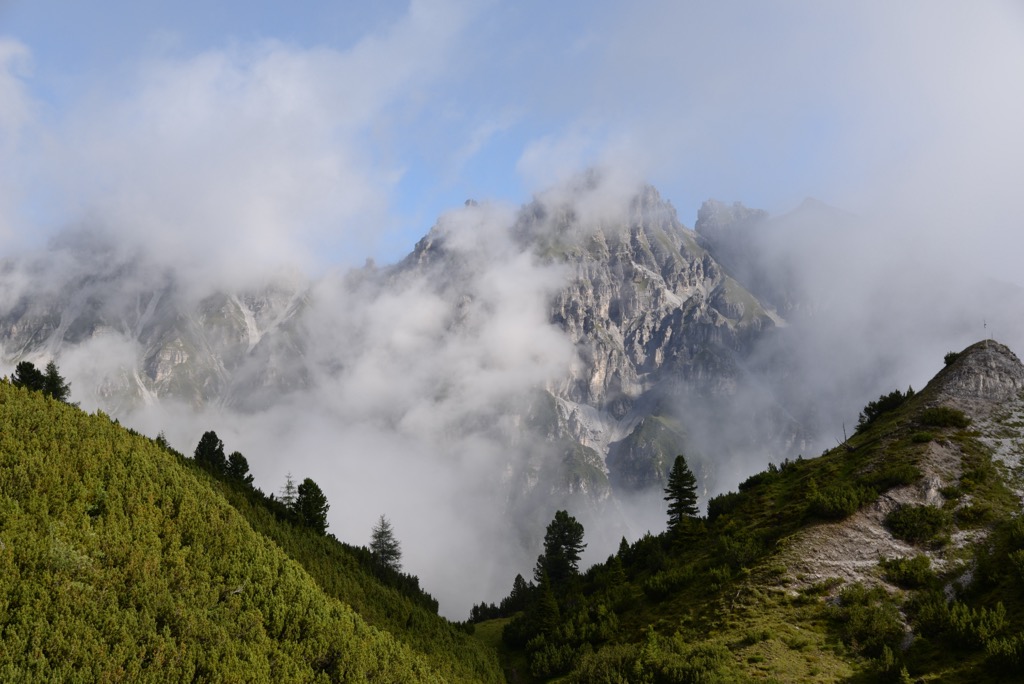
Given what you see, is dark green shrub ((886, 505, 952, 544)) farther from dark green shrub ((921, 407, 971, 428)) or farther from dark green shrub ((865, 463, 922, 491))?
dark green shrub ((921, 407, 971, 428))

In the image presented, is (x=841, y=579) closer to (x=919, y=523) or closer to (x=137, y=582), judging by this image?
(x=919, y=523)

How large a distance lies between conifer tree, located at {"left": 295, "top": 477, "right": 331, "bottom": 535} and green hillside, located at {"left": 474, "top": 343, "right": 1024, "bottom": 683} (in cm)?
2959

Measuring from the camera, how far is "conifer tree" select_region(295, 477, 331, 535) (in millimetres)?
80562

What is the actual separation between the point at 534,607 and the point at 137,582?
42612 millimetres

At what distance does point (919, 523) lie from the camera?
44.7 meters

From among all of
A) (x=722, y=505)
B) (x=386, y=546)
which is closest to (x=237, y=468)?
(x=386, y=546)

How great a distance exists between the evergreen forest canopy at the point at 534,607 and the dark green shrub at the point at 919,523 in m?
0.13

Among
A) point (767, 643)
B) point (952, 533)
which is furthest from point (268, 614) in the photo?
point (952, 533)

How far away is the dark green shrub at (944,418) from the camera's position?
5819 centimetres

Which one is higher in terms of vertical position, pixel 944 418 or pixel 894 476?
pixel 944 418

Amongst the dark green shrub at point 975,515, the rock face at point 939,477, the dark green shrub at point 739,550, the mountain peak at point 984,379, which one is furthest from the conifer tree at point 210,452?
the mountain peak at point 984,379

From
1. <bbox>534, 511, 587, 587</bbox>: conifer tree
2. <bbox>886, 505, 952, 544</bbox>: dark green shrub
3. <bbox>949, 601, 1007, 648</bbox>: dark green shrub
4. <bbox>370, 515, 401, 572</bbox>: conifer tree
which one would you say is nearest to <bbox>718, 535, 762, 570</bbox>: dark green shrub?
<bbox>886, 505, 952, 544</bbox>: dark green shrub

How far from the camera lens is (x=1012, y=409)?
59750 millimetres

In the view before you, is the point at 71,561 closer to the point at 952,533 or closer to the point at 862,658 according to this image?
the point at 862,658
